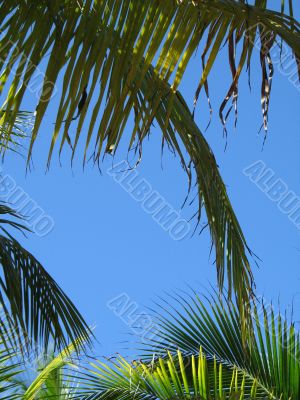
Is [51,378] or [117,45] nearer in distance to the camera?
[117,45]

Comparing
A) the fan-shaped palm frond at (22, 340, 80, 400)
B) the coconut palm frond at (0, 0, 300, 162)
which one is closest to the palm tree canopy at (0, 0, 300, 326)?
the coconut palm frond at (0, 0, 300, 162)

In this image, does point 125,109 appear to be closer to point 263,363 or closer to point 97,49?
point 97,49

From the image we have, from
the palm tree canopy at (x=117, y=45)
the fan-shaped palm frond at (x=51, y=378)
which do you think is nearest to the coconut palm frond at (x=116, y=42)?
the palm tree canopy at (x=117, y=45)

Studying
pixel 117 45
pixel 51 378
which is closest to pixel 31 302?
pixel 51 378

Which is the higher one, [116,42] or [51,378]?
[116,42]

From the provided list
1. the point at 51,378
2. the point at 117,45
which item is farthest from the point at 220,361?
the point at 117,45

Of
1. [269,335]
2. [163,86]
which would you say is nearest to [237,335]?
[269,335]

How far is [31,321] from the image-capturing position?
13.7ft

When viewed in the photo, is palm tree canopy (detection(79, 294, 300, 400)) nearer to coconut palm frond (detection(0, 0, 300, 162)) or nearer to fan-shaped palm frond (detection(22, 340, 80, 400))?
fan-shaped palm frond (detection(22, 340, 80, 400))

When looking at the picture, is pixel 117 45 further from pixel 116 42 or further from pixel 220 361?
pixel 220 361

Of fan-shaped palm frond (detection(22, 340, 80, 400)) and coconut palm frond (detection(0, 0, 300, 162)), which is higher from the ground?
coconut palm frond (detection(0, 0, 300, 162))

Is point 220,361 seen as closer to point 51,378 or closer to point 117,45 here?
point 51,378

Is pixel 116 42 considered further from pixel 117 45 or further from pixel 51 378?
pixel 51 378

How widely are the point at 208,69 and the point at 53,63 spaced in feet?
1.27
